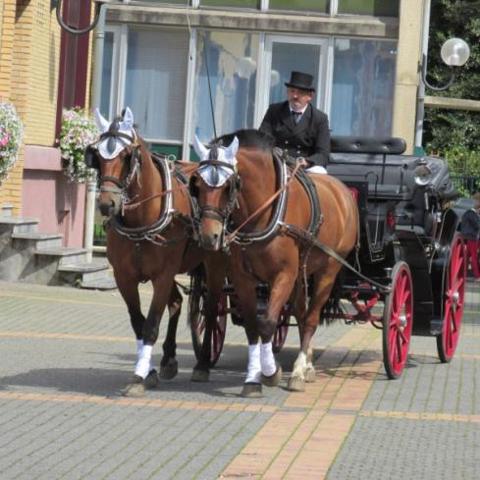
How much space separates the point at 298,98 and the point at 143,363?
2753 millimetres

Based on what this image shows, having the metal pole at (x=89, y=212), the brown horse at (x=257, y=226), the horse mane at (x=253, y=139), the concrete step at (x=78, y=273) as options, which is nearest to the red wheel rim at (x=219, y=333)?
the brown horse at (x=257, y=226)

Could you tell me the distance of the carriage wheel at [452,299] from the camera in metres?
13.4

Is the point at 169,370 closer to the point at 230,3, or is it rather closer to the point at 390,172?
the point at 390,172

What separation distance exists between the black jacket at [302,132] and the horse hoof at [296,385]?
1.90 metres

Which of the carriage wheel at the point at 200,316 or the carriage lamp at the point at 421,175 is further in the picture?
the carriage lamp at the point at 421,175

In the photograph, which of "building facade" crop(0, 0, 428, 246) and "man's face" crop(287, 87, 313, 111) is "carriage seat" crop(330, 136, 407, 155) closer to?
"man's face" crop(287, 87, 313, 111)

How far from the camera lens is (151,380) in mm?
11281

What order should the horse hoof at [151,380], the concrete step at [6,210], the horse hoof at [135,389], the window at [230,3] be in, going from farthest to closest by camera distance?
the window at [230,3] < the concrete step at [6,210] < the horse hoof at [151,380] < the horse hoof at [135,389]

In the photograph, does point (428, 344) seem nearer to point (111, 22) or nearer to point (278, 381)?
point (278, 381)

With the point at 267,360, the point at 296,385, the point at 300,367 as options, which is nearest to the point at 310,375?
the point at 300,367

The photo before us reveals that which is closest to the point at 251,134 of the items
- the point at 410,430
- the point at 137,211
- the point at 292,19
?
the point at 137,211

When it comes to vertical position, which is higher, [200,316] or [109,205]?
[109,205]

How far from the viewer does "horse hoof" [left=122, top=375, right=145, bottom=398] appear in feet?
35.7

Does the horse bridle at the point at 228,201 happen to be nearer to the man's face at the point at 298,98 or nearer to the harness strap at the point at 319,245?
the harness strap at the point at 319,245
